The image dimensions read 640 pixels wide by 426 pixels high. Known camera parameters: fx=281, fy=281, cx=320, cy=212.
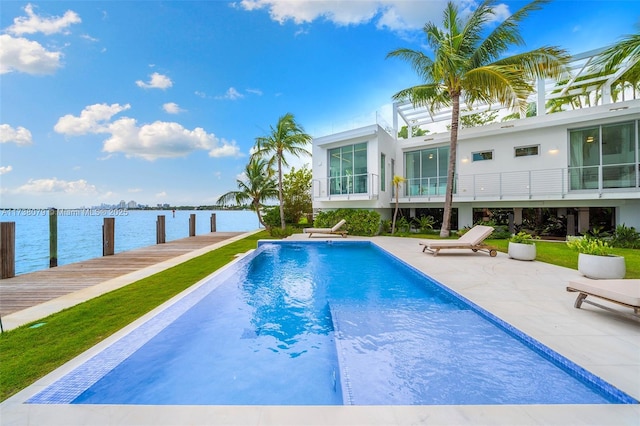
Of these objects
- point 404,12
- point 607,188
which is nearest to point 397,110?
point 404,12

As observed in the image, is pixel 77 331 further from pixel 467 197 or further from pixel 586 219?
pixel 586 219

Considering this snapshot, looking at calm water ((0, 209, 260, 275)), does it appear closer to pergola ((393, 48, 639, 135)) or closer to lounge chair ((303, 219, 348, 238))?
lounge chair ((303, 219, 348, 238))

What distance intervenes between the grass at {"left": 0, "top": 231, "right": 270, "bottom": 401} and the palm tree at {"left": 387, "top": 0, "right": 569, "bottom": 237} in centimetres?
1206

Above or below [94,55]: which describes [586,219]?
below

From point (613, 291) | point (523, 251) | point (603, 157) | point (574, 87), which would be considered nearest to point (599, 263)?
point (523, 251)

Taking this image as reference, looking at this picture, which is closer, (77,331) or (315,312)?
(77,331)

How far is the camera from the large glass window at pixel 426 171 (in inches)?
609

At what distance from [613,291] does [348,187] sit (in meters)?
12.5

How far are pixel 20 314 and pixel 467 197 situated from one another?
15812 millimetres

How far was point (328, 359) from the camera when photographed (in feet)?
11.4

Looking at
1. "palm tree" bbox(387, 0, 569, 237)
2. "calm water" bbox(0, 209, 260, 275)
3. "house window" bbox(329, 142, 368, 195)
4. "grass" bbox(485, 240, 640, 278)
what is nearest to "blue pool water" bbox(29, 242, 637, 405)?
"grass" bbox(485, 240, 640, 278)

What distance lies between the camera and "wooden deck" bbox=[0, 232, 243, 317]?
17.0 ft

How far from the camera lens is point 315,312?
16.3ft

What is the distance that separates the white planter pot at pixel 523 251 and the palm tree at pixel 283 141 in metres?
12.5
